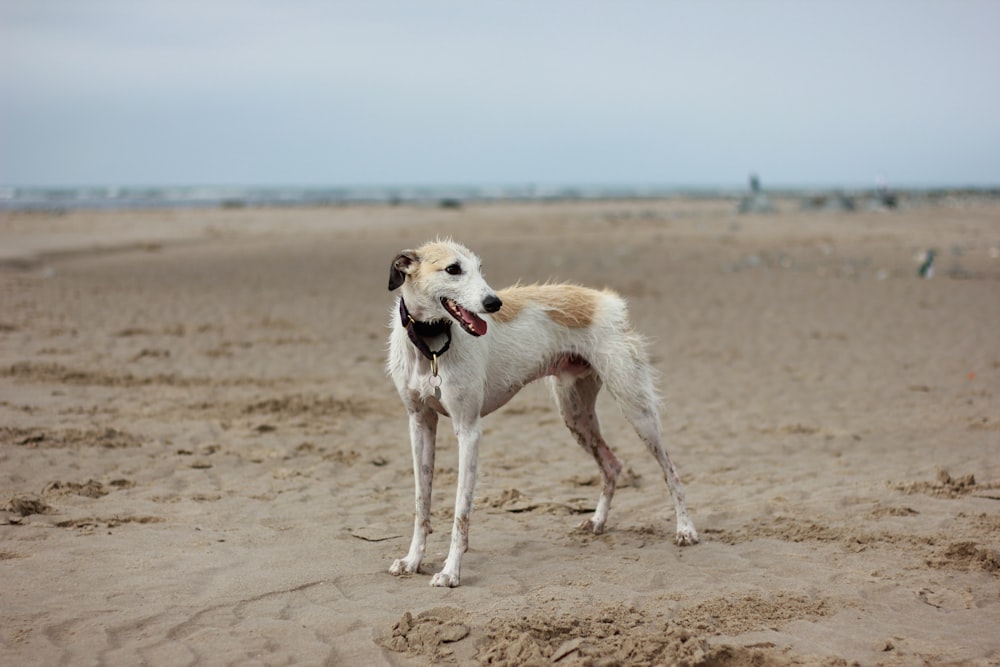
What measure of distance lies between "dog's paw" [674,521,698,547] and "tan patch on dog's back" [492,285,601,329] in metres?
1.42

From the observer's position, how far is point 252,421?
8.52m

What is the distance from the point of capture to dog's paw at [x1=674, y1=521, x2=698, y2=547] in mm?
5676

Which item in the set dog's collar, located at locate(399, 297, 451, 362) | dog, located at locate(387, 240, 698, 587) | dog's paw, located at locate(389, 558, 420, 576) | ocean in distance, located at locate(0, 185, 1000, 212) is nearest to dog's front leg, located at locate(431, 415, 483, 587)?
dog, located at locate(387, 240, 698, 587)

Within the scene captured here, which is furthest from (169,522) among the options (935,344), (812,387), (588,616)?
(935,344)

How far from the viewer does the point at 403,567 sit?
520 cm

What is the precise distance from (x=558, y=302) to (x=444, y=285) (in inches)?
47.1

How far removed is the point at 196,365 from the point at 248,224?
2553cm

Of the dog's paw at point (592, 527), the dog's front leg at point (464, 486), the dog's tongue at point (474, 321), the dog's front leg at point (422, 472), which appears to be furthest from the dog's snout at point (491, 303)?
the dog's paw at point (592, 527)

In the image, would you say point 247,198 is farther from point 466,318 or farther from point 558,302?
point 466,318

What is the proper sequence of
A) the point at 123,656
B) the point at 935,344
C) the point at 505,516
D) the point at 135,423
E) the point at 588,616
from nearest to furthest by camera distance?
the point at 123,656
the point at 588,616
the point at 505,516
the point at 135,423
the point at 935,344

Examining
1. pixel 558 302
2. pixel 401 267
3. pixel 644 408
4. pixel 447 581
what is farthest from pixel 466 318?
pixel 644 408

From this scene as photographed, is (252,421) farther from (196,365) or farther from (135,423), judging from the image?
(196,365)

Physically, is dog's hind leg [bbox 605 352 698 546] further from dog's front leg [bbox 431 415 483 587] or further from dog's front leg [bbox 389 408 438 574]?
dog's front leg [bbox 389 408 438 574]

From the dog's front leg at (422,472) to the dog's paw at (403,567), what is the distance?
1.0 inches
